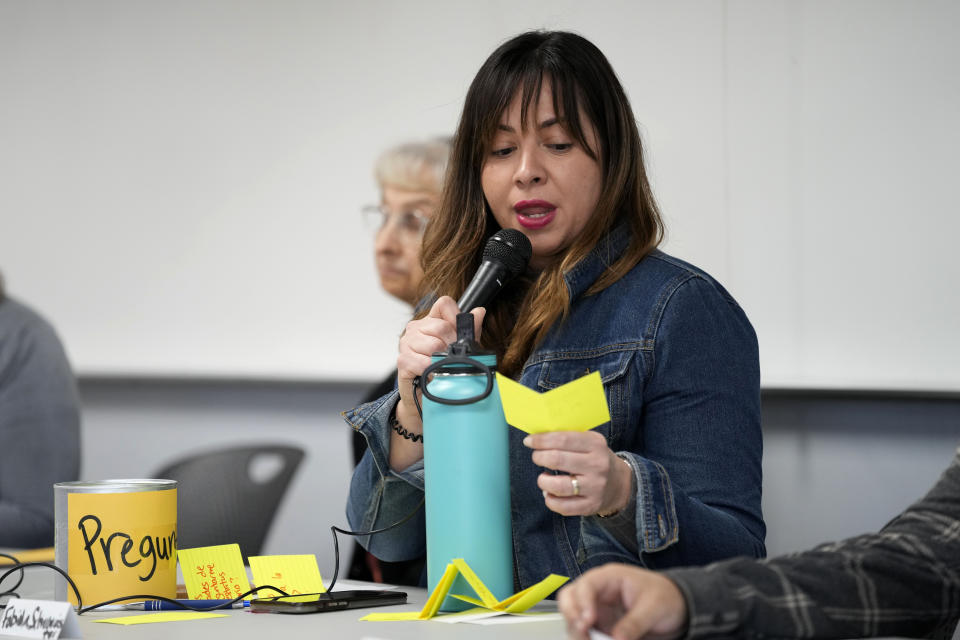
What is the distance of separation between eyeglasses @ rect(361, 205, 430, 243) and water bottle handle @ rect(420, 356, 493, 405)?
1.53 m

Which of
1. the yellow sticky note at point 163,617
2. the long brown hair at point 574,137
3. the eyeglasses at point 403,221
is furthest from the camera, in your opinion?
the eyeglasses at point 403,221

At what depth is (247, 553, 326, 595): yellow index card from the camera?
1.10 meters

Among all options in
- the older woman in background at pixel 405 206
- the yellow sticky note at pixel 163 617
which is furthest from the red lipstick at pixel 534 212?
the older woman in background at pixel 405 206

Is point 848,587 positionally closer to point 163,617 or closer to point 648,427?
point 648,427

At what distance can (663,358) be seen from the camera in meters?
1.17

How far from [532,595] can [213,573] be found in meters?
0.40

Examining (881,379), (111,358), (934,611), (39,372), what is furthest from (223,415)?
(934,611)

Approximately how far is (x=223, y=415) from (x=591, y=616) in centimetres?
237

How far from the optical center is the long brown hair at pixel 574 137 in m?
1.27

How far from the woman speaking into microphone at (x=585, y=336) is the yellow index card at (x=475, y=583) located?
14 centimetres

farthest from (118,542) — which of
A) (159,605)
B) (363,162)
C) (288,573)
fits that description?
(363,162)

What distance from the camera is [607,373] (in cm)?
120

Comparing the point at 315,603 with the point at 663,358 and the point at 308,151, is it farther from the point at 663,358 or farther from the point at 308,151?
the point at 308,151

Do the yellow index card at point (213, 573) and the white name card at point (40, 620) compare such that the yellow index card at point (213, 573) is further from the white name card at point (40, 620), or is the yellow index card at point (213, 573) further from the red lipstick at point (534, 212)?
the red lipstick at point (534, 212)
